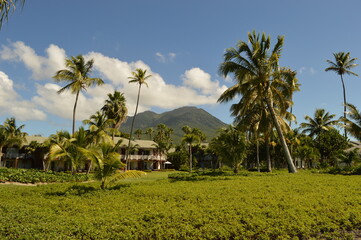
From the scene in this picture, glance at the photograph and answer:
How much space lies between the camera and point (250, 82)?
814 inches

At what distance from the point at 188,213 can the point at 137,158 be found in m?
42.0

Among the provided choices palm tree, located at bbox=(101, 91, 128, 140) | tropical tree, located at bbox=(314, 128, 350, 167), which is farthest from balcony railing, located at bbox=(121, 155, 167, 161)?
tropical tree, located at bbox=(314, 128, 350, 167)

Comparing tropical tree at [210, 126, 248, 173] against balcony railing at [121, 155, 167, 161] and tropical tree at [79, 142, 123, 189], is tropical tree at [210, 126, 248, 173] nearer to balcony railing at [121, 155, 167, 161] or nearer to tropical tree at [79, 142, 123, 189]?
tropical tree at [79, 142, 123, 189]

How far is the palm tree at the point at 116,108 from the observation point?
3647cm

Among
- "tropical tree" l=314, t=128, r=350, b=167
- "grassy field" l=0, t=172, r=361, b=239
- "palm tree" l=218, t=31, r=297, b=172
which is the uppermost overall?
"palm tree" l=218, t=31, r=297, b=172

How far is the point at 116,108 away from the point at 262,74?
23.4 meters

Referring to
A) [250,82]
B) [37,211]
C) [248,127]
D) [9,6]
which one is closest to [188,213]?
[37,211]

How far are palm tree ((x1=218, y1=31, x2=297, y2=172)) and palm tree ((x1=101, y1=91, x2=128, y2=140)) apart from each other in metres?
19.7

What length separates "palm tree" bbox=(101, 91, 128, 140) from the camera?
3647cm

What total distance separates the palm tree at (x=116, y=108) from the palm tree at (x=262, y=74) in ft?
64.5

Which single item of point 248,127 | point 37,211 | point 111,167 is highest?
point 248,127

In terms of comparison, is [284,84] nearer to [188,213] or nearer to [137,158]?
[188,213]

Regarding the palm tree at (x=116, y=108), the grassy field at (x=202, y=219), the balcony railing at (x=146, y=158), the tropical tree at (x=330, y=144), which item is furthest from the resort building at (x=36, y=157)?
the tropical tree at (x=330, y=144)

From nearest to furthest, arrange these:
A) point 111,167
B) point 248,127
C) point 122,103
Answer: point 111,167
point 248,127
point 122,103
